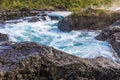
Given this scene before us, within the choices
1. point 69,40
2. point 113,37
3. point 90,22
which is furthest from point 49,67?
point 90,22

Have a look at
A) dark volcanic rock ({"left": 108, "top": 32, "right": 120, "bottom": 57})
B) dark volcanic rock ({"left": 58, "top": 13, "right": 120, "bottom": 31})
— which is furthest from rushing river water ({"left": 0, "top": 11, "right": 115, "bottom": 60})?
dark volcanic rock ({"left": 58, "top": 13, "right": 120, "bottom": 31})

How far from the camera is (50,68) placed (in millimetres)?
6977

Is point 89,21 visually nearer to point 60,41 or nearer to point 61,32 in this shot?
point 61,32

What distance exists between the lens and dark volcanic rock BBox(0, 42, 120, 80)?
6.82 m

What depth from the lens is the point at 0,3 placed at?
101 ft

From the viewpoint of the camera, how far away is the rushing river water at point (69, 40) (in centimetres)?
1171

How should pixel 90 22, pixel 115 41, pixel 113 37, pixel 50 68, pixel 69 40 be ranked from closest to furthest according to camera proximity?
1. pixel 50 68
2. pixel 115 41
3. pixel 113 37
4. pixel 69 40
5. pixel 90 22

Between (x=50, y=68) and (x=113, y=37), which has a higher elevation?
(x=50, y=68)

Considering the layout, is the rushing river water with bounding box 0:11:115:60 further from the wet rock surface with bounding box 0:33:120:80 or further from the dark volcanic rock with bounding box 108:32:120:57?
the wet rock surface with bounding box 0:33:120:80

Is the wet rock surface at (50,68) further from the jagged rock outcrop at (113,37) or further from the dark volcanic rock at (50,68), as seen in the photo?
the jagged rock outcrop at (113,37)

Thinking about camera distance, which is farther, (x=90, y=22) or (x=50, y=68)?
(x=90, y=22)

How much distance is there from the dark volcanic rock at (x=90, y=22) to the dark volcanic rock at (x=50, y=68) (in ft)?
32.0

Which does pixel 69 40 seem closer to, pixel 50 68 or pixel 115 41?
pixel 115 41

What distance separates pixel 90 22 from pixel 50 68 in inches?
413
